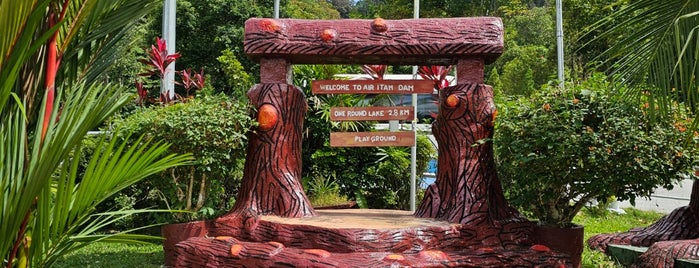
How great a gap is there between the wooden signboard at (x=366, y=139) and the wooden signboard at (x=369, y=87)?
401 millimetres

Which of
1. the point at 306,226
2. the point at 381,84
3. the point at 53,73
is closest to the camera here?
the point at 53,73

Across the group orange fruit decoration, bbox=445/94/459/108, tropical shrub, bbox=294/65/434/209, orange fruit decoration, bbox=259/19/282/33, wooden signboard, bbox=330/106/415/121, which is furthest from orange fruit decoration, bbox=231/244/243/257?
tropical shrub, bbox=294/65/434/209

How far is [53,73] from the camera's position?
2.61 metres

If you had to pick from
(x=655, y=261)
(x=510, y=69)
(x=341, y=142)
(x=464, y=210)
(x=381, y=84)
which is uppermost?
(x=510, y=69)

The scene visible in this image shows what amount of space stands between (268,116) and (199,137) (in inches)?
24.7

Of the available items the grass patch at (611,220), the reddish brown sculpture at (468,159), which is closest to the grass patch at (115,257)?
the reddish brown sculpture at (468,159)

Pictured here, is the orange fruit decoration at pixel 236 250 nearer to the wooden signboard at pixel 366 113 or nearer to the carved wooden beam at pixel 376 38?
the wooden signboard at pixel 366 113

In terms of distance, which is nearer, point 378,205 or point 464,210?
point 464,210

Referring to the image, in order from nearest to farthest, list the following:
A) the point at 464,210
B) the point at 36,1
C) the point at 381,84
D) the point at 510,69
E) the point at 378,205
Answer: the point at 36,1
the point at 464,210
the point at 381,84
the point at 378,205
the point at 510,69

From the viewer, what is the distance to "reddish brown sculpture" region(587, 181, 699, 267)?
5.92m

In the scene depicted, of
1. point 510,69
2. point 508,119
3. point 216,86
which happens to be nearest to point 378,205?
point 508,119

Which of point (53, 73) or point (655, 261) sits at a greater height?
point (53, 73)

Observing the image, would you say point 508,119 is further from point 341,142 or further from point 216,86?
point 216,86

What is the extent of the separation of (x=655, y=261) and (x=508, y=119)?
1.64m
